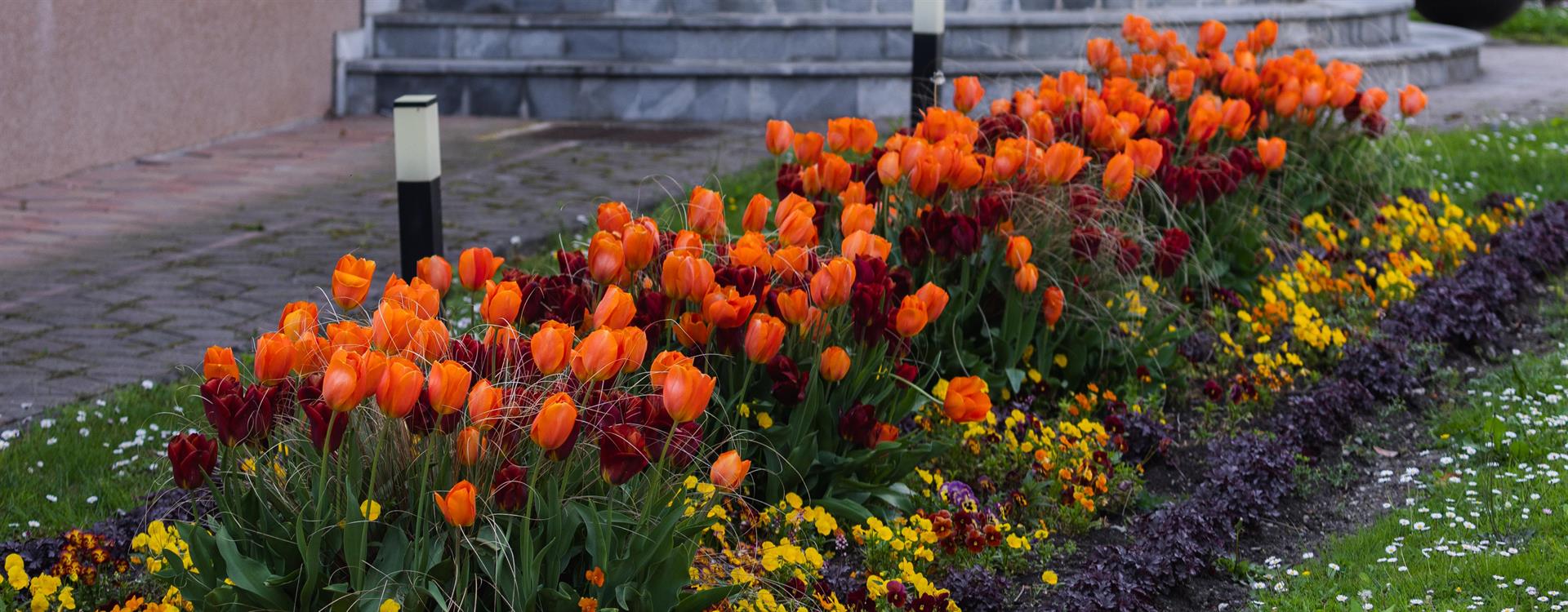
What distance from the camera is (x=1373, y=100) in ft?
19.7

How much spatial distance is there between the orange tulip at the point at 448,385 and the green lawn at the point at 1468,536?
1.79 metres

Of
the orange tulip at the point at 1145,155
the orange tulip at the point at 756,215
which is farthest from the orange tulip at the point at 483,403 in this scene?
the orange tulip at the point at 1145,155

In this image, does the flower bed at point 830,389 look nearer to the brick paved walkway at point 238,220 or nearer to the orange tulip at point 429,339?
the orange tulip at point 429,339

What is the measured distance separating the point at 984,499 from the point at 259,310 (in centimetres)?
294

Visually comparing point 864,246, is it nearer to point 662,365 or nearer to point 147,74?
point 662,365

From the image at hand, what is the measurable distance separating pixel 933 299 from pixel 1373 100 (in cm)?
335

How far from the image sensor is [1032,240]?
444 centimetres

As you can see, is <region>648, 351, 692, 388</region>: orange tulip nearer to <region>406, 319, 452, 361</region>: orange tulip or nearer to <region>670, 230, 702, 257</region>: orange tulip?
<region>406, 319, 452, 361</region>: orange tulip

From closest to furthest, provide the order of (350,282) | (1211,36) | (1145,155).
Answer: (350,282)
(1145,155)
(1211,36)

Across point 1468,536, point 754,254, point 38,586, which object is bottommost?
point 1468,536

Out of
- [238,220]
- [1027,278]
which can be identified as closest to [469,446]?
[1027,278]

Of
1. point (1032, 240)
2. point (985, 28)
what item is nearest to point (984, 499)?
point (1032, 240)

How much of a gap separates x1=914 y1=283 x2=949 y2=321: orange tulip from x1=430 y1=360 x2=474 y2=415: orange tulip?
1.24 m

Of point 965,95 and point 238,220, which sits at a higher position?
point 965,95
